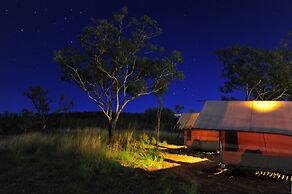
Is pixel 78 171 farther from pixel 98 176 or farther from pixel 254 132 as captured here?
pixel 254 132

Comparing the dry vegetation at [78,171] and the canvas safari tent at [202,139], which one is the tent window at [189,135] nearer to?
the canvas safari tent at [202,139]

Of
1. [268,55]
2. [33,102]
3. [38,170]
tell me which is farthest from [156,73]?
[33,102]

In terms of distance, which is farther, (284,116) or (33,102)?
(33,102)

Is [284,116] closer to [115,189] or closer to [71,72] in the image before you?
[115,189]

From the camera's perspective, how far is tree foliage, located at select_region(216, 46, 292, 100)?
18.0 metres

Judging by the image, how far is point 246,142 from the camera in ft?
31.6

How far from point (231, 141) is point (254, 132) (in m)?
1.07

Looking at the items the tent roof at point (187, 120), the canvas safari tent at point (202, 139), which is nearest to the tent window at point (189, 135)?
the canvas safari tent at point (202, 139)

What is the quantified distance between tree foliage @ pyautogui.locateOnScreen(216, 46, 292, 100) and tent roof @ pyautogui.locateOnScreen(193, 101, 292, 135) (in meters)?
9.16

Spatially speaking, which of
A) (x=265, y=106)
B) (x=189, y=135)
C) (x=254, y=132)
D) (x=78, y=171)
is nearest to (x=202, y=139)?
(x=189, y=135)

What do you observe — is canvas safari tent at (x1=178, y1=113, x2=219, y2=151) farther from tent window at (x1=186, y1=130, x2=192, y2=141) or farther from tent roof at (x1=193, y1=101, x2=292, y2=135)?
tent roof at (x1=193, y1=101, x2=292, y2=135)

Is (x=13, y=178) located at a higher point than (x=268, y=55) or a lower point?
lower

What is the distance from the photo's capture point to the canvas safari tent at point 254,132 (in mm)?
8922

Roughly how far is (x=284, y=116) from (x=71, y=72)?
9777 mm
